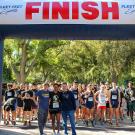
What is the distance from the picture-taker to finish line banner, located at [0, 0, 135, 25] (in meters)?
12.5

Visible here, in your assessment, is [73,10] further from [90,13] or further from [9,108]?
[9,108]

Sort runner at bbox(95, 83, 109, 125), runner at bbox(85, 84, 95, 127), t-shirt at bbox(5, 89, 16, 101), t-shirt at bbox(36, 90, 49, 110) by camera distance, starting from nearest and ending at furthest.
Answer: t-shirt at bbox(36, 90, 49, 110) < runner at bbox(95, 83, 109, 125) < runner at bbox(85, 84, 95, 127) < t-shirt at bbox(5, 89, 16, 101)

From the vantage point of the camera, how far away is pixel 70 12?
41.2 feet

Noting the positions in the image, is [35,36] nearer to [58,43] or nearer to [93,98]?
[93,98]

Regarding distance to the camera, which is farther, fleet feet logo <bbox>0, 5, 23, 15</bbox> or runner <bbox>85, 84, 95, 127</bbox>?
runner <bbox>85, 84, 95, 127</bbox>

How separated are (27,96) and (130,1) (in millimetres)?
5383

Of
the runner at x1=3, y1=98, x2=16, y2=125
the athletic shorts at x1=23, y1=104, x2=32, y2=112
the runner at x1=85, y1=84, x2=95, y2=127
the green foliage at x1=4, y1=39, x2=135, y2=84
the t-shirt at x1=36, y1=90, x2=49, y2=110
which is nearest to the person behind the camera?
the t-shirt at x1=36, y1=90, x2=49, y2=110

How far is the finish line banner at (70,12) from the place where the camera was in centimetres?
1255

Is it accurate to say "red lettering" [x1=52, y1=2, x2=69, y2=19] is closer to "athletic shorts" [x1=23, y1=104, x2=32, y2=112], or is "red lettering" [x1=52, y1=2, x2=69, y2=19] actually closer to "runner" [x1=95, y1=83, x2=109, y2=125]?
"athletic shorts" [x1=23, y1=104, x2=32, y2=112]

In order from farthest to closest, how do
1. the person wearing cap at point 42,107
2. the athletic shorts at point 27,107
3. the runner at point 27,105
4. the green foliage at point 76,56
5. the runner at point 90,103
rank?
the green foliage at point 76,56 → the runner at point 90,103 → the athletic shorts at point 27,107 → the runner at point 27,105 → the person wearing cap at point 42,107

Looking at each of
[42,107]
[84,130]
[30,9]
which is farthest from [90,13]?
[84,130]

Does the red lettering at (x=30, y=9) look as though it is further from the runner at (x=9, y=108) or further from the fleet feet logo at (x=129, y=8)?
the runner at (x=9, y=108)

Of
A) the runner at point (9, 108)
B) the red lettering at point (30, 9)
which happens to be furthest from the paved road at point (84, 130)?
the red lettering at point (30, 9)

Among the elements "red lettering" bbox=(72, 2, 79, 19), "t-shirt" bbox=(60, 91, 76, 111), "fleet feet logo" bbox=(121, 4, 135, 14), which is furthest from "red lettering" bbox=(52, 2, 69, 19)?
"t-shirt" bbox=(60, 91, 76, 111)
